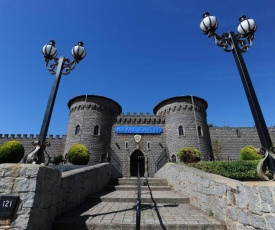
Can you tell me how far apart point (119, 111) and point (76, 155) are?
1338 cm

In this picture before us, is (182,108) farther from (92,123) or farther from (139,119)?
(92,123)

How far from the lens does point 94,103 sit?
79.3ft

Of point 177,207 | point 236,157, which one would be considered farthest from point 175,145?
point 177,207

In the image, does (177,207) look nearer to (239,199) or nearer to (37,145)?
(239,199)

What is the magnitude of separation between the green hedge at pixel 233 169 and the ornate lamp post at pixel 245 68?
7634 mm

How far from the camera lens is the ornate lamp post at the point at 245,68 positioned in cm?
331

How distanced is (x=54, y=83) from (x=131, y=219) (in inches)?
159

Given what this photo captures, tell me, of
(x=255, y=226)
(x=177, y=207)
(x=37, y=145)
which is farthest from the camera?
(x=177, y=207)

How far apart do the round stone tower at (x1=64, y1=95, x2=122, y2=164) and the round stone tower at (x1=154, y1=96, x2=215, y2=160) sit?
7.43 metres

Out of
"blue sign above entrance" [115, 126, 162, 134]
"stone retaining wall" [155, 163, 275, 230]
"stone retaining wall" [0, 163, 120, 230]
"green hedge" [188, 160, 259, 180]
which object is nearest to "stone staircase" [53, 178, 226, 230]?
"stone retaining wall" [155, 163, 275, 230]

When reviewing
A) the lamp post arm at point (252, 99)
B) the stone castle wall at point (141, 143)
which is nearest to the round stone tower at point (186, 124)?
the stone castle wall at point (141, 143)

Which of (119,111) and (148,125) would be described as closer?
(148,125)

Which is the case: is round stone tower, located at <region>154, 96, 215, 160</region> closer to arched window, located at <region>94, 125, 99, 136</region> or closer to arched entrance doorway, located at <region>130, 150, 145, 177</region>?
arched entrance doorway, located at <region>130, 150, 145, 177</region>

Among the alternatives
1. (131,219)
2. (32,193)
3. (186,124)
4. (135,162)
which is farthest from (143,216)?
(186,124)
